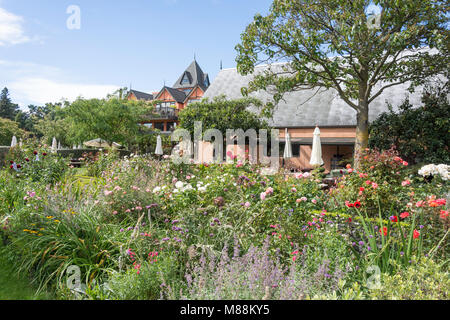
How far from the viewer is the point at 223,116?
1694cm

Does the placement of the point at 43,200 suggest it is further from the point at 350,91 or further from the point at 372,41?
the point at 350,91

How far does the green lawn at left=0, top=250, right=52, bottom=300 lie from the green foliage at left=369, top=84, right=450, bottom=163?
11.7 metres

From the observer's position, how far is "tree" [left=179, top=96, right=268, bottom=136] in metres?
16.9

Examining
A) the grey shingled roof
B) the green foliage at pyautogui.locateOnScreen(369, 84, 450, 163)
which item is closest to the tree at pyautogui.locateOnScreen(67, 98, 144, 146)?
the grey shingled roof

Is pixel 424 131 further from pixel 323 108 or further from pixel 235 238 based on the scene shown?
pixel 235 238

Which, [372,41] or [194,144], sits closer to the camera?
[372,41]

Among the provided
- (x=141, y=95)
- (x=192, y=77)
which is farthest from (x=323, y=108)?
(x=141, y=95)

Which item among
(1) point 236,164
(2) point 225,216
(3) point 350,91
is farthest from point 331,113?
(2) point 225,216

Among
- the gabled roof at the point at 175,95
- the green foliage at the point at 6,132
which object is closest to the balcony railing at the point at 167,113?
the gabled roof at the point at 175,95

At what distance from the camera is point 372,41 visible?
28.4ft

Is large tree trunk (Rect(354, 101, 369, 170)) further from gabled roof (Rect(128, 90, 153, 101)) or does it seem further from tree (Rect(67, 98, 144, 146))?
gabled roof (Rect(128, 90, 153, 101))
